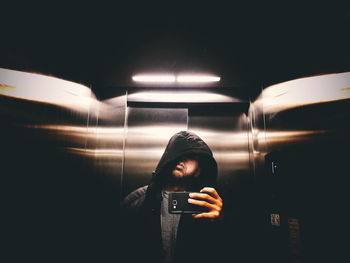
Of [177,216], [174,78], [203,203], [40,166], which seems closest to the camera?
[40,166]

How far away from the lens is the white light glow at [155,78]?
8.44 feet

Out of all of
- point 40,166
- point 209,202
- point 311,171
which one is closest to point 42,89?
point 40,166

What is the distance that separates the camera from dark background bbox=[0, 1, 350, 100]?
1583 mm

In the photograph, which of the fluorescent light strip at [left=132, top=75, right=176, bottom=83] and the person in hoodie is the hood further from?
the fluorescent light strip at [left=132, top=75, right=176, bottom=83]

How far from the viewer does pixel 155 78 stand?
8.55ft

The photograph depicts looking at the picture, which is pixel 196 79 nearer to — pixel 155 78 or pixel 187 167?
pixel 155 78

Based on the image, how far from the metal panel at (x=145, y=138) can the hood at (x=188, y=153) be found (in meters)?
0.62

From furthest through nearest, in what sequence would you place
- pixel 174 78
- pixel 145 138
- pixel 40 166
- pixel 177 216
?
pixel 145 138
pixel 174 78
pixel 177 216
pixel 40 166

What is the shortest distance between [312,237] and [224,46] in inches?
70.1

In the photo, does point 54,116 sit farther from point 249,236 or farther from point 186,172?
point 249,236


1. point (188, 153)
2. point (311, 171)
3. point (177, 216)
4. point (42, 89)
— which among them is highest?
point (42, 89)

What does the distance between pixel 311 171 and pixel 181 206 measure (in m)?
1.06

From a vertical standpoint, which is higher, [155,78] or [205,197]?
[155,78]

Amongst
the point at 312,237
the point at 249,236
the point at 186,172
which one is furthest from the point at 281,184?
the point at 249,236
